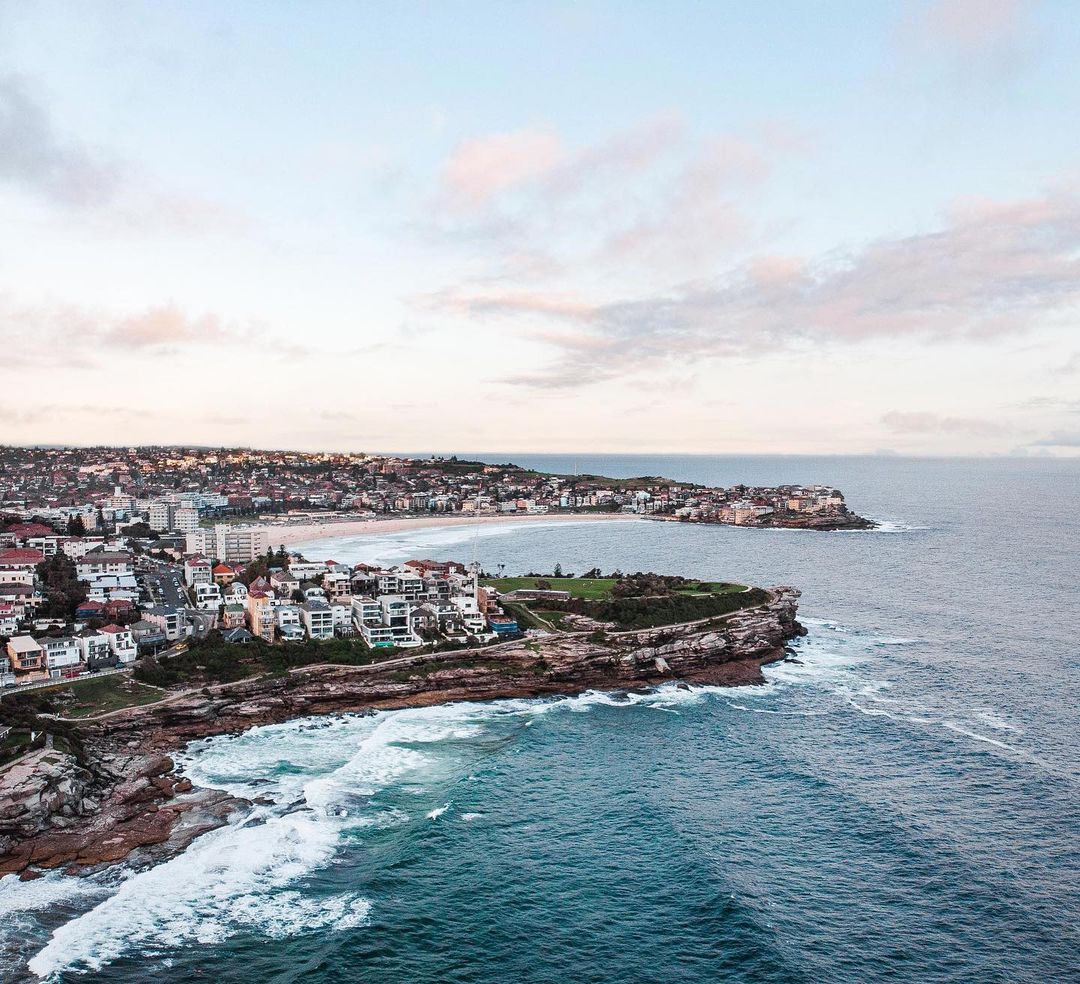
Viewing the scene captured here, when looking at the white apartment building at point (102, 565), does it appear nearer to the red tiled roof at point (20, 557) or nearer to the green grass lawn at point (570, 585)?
the red tiled roof at point (20, 557)

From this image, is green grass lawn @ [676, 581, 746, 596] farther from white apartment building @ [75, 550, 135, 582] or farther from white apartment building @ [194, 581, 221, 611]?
white apartment building @ [75, 550, 135, 582]

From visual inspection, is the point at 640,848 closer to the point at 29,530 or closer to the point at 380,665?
the point at 380,665

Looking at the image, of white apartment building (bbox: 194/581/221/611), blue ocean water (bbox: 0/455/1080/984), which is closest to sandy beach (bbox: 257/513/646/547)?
white apartment building (bbox: 194/581/221/611)

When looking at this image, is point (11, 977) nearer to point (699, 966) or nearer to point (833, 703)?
point (699, 966)

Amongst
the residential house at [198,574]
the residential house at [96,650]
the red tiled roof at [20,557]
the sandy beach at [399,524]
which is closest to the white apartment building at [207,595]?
the residential house at [198,574]

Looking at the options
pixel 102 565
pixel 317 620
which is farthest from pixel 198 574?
pixel 317 620

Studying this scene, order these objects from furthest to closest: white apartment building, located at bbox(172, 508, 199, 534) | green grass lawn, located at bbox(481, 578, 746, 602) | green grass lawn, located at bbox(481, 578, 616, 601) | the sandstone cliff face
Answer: white apartment building, located at bbox(172, 508, 199, 534) < green grass lawn, located at bbox(481, 578, 616, 601) < green grass lawn, located at bbox(481, 578, 746, 602) < the sandstone cliff face

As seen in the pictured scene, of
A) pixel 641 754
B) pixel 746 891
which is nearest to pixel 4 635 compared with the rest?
pixel 641 754
